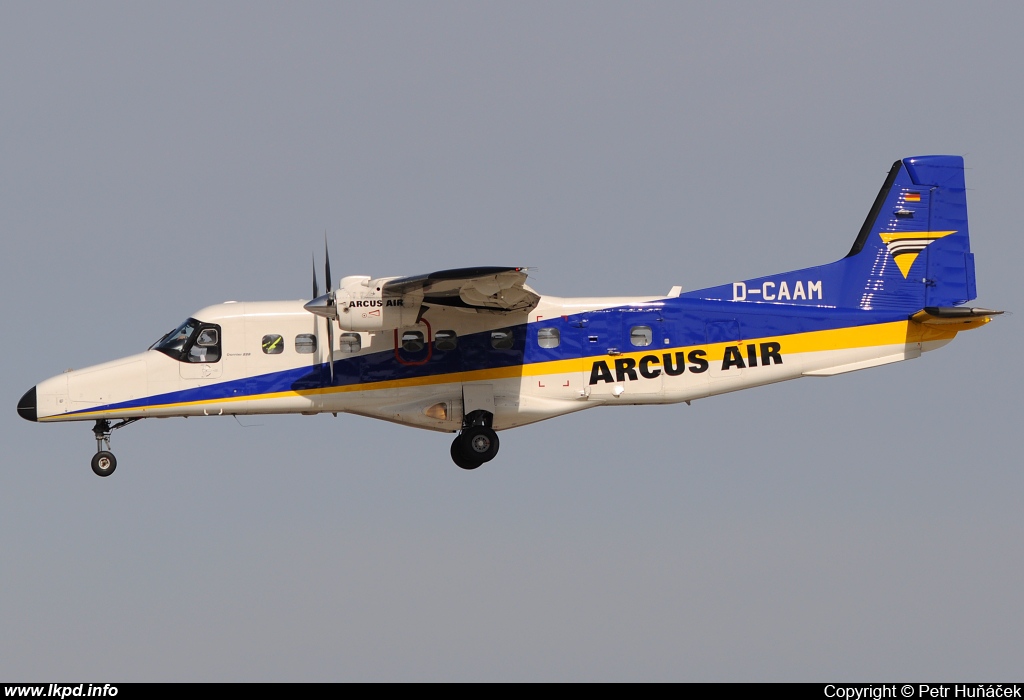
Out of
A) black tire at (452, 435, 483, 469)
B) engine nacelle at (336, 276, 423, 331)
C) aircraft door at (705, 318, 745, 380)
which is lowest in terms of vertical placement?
black tire at (452, 435, 483, 469)

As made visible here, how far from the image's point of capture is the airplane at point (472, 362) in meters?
20.3

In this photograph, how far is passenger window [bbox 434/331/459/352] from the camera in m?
20.2

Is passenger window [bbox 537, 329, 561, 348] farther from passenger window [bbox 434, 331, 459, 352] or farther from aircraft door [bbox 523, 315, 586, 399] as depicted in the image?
passenger window [bbox 434, 331, 459, 352]

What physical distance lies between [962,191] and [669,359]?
5.61 m

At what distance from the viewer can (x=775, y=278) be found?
2144 cm

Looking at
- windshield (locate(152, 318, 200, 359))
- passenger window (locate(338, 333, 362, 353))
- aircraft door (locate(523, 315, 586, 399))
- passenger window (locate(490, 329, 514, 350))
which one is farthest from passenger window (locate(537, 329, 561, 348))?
windshield (locate(152, 318, 200, 359))

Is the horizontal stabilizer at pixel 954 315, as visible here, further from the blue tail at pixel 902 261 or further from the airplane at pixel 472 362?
the blue tail at pixel 902 261

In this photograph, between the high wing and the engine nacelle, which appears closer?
the high wing

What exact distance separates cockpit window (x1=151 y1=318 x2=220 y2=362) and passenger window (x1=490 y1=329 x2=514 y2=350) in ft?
13.5

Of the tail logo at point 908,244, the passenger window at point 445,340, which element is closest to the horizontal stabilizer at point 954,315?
the tail logo at point 908,244

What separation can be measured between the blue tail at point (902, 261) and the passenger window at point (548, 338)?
2.17m

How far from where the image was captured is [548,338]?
2045 cm

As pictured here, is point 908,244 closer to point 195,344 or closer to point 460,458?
point 460,458

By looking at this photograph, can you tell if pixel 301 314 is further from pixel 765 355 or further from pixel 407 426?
pixel 765 355
